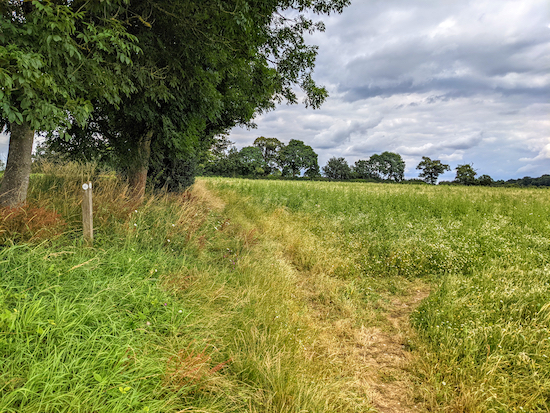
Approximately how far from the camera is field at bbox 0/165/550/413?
2242 mm

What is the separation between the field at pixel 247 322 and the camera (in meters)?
2.24

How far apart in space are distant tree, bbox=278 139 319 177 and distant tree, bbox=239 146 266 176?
10.1m

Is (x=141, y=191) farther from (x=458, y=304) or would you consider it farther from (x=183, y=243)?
(x=458, y=304)

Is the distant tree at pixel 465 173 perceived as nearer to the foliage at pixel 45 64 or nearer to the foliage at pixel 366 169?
the foliage at pixel 366 169

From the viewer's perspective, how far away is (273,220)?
9.66 m

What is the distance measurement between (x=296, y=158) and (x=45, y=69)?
75.8m

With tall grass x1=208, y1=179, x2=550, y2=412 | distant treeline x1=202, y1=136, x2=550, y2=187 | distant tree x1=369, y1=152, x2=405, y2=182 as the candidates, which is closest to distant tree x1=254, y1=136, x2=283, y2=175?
distant treeline x1=202, y1=136, x2=550, y2=187

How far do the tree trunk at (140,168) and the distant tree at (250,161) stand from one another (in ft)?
199

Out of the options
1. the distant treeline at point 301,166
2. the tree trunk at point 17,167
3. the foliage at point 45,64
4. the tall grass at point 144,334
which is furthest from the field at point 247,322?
the distant treeline at point 301,166

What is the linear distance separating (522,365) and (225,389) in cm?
324

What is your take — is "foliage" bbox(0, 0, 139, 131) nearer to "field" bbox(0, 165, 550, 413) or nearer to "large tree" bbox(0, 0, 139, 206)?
"large tree" bbox(0, 0, 139, 206)

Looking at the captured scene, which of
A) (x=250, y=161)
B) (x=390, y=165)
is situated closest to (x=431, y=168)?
(x=390, y=165)

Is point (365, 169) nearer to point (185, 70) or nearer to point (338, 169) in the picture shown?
point (338, 169)

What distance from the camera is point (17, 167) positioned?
459 cm
